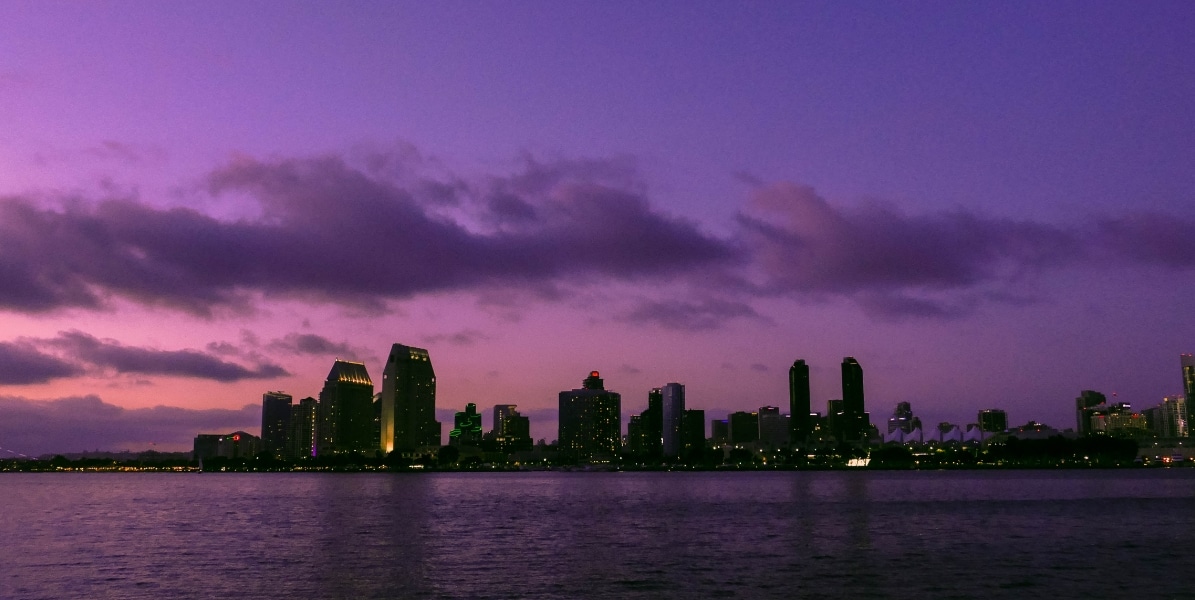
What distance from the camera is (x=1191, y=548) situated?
6894 centimetres

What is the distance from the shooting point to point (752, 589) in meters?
51.0

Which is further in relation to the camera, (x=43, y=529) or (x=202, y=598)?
(x=43, y=529)

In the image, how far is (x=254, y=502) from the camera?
501ft

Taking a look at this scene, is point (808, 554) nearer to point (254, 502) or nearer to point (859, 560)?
point (859, 560)

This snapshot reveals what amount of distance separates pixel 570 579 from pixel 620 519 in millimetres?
52571

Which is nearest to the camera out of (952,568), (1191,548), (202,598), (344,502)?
(202,598)

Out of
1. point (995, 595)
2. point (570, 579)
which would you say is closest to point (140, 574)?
point (570, 579)

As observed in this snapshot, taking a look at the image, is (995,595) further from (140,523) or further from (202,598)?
(140,523)

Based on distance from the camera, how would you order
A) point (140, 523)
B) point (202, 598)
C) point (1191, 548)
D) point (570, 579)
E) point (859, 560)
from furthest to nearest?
point (140, 523), point (1191, 548), point (859, 560), point (570, 579), point (202, 598)

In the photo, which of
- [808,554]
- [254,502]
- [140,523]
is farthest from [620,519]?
[254,502]

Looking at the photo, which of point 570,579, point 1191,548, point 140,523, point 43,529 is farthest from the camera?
point 140,523

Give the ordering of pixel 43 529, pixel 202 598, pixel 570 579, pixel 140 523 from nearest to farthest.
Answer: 1. pixel 202 598
2. pixel 570 579
3. pixel 43 529
4. pixel 140 523

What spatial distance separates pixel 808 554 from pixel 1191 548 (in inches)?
1088

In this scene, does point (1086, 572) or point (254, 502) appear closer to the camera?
point (1086, 572)
